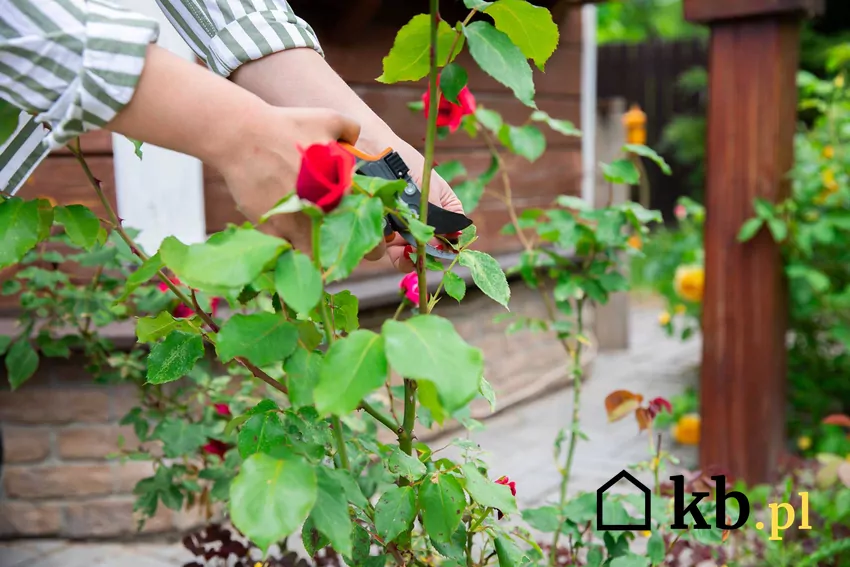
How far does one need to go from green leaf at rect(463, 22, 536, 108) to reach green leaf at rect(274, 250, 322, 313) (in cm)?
27

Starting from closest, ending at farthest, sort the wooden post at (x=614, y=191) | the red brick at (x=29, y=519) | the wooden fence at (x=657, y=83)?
the red brick at (x=29, y=519), the wooden post at (x=614, y=191), the wooden fence at (x=657, y=83)

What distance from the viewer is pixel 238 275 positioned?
72 cm

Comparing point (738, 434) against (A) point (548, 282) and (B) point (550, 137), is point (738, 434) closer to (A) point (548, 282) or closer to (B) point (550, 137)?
(A) point (548, 282)

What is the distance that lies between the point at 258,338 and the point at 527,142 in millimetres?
1274

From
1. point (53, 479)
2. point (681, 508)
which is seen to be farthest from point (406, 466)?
point (53, 479)

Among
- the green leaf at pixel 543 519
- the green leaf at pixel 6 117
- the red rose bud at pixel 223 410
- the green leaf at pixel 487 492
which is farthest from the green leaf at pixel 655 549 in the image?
the green leaf at pixel 6 117

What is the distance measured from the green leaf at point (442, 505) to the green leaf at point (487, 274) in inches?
8.3

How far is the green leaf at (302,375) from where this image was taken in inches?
32.4

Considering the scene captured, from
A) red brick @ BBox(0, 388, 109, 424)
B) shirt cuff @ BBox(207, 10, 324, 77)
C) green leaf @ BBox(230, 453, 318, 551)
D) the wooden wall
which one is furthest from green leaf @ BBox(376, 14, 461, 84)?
red brick @ BBox(0, 388, 109, 424)

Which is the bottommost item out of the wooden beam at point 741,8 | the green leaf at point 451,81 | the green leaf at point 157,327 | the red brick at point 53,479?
the red brick at point 53,479

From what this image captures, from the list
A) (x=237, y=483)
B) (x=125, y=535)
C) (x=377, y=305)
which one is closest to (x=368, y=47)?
(x=377, y=305)

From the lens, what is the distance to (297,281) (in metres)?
0.74

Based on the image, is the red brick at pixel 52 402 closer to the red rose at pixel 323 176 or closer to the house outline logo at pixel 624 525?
the house outline logo at pixel 624 525

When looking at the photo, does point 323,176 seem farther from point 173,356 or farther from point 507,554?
point 507,554
